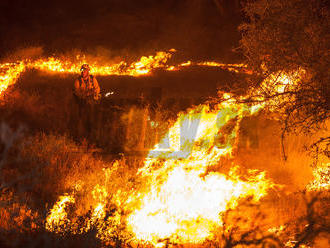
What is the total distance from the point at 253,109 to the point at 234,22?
1216 cm

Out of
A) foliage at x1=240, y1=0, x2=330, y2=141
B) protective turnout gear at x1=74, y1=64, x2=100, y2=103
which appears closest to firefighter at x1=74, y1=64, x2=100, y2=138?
protective turnout gear at x1=74, y1=64, x2=100, y2=103

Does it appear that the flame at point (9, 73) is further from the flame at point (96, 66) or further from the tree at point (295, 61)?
the tree at point (295, 61)

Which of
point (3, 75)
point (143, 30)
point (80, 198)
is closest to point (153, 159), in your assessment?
point (80, 198)

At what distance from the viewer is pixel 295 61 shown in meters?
7.73

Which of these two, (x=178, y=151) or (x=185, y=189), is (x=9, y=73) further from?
(x=185, y=189)

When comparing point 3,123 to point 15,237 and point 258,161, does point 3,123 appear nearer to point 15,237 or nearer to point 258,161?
point 15,237

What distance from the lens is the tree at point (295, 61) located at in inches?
287

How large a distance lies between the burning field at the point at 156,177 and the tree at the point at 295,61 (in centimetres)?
28

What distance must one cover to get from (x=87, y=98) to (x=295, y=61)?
589 centimetres

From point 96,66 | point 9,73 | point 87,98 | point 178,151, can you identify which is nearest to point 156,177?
point 178,151

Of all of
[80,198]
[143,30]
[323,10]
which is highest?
[143,30]

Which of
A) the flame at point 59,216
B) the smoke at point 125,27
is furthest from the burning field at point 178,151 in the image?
the smoke at point 125,27

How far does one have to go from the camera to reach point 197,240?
271 inches

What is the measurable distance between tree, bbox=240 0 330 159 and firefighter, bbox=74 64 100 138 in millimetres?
4685
